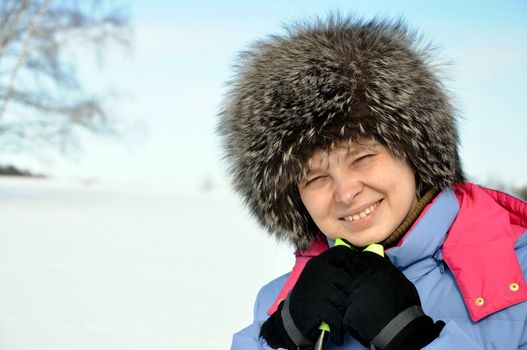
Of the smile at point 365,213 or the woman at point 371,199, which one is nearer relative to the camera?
the woman at point 371,199

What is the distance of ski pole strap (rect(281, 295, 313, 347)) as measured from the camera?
1.28 metres

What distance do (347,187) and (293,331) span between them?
1.15 ft

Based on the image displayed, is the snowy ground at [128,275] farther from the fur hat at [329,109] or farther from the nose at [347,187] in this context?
the nose at [347,187]

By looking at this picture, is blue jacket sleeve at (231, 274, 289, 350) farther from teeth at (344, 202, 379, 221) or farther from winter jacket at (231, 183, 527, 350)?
teeth at (344, 202, 379, 221)

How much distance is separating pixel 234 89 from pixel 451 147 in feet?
2.04

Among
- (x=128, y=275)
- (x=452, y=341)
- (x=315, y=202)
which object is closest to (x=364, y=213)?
(x=315, y=202)

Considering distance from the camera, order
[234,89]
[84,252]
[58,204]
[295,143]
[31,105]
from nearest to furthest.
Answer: [295,143], [234,89], [84,252], [58,204], [31,105]

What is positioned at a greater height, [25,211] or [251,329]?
[25,211]

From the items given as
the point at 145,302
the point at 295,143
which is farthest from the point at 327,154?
the point at 145,302

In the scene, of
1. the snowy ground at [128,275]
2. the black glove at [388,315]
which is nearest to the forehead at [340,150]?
the black glove at [388,315]

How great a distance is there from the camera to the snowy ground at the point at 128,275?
3.39 metres

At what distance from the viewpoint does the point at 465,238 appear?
1.29 meters

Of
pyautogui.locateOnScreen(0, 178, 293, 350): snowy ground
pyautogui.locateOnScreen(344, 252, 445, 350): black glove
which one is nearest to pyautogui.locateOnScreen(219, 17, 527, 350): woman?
pyautogui.locateOnScreen(344, 252, 445, 350): black glove

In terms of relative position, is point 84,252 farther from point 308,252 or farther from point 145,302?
point 308,252
